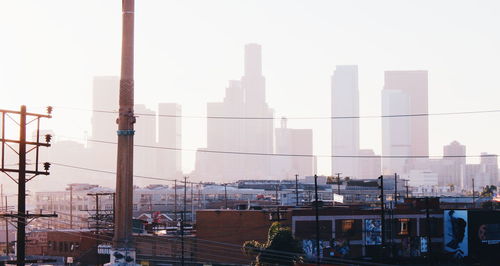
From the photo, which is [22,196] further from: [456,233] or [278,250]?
[456,233]

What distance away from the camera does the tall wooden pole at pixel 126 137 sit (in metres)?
39.5

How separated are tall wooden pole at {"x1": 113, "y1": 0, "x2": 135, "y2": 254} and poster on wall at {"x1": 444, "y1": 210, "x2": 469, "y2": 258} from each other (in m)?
65.7

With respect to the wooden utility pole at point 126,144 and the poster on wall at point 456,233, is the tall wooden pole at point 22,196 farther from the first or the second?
the poster on wall at point 456,233

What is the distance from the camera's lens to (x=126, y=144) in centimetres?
3981

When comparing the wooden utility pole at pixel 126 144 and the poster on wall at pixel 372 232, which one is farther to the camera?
the poster on wall at pixel 372 232

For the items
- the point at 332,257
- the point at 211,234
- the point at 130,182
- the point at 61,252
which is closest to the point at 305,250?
the point at 332,257

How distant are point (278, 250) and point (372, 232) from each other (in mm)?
18583

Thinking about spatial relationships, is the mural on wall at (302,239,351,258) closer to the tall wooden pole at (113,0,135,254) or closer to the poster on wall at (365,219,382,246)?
the poster on wall at (365,219,382,246)

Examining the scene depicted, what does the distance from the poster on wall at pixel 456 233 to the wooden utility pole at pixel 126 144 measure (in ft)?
215

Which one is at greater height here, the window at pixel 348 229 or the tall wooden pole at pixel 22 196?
the tall wooden pole at pixel 22 196

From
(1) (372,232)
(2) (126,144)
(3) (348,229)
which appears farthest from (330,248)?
(2) (126,144)

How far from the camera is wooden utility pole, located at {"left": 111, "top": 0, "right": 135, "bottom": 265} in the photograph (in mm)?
39469

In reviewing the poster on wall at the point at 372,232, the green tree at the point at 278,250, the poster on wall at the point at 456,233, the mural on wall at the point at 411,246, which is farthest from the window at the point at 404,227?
the green tree at the point at 278,250

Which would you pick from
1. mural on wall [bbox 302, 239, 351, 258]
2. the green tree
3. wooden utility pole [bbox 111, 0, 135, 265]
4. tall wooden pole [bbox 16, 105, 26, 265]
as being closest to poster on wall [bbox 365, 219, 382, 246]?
mural on wall [bbox 302, 239, 351, 258]
